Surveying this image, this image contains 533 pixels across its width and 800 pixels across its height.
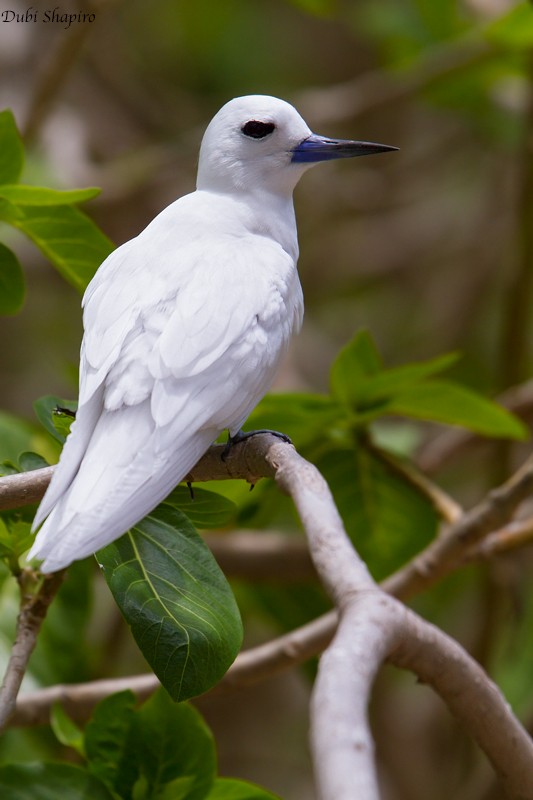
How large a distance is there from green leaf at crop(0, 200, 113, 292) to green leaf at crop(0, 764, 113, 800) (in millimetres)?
617

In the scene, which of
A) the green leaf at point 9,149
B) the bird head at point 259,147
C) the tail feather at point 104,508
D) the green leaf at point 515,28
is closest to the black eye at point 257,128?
the bird head at point 259,147

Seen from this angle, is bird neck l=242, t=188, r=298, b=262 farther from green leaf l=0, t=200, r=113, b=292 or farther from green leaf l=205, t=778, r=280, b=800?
green leaf l=205, t=778, r=280, b=800

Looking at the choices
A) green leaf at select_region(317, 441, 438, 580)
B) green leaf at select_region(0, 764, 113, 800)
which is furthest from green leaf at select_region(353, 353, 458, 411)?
green leaf at select_region(0, 764, 113, 800)

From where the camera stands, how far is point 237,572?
6.53 ft

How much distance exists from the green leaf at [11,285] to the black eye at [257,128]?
419 millimetres

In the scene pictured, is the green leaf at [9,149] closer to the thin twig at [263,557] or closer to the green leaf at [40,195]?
the green leaf at [40,195]

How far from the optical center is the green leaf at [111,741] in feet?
3.89

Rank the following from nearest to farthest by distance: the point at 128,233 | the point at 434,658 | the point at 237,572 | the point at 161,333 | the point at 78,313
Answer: the point at 434,658
the point at 161,333
the point at 237,572
the point at 128,233
the point at 78,313

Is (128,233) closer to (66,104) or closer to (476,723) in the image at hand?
(66,104)

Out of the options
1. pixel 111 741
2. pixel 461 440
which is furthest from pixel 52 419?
pixel 461 440

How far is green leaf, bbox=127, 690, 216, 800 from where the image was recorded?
46.3 inches

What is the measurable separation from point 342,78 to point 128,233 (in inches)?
71.9

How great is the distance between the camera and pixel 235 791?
1.18m

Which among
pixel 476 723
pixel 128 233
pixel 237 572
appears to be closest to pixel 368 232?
pixel 128 233
